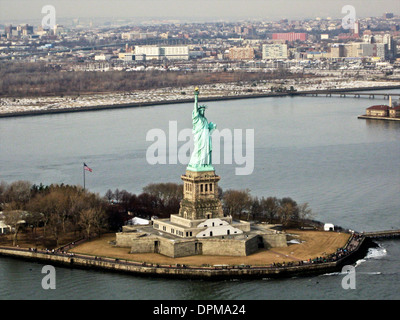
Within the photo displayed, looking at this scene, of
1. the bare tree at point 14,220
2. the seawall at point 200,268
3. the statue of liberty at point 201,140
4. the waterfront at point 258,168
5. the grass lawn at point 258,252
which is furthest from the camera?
the bare tree at point 14,220

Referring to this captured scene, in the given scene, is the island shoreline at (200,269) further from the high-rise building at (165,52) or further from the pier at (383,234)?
the high-rise building at (165,52)

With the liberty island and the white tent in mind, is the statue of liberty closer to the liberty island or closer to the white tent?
the liberty island

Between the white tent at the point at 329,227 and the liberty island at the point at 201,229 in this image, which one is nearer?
the liberty island at the point at 201,229

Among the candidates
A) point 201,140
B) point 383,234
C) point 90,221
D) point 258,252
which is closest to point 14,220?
point 90,221

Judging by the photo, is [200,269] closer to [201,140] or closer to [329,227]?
[201,140]

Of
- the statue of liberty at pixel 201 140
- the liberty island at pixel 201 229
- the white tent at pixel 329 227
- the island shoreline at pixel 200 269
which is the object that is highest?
the statue of liberty at pixel 201 140

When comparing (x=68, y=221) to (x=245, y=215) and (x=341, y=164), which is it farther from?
(x=341, y=164)

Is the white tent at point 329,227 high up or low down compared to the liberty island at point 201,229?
down

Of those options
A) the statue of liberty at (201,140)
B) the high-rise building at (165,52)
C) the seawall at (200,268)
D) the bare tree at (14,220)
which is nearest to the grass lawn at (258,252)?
the seawall at (200,268)
